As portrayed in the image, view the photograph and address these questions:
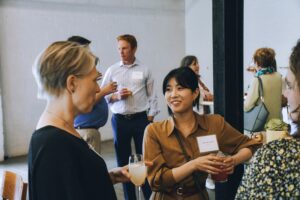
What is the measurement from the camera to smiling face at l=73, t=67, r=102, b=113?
4.16 ft

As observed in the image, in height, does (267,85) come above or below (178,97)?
below

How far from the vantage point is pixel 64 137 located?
120 centimetres

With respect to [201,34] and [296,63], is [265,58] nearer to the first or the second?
[296,63]

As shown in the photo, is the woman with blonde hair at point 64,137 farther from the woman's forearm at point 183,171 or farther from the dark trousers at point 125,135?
the dark trousers at point 125,135

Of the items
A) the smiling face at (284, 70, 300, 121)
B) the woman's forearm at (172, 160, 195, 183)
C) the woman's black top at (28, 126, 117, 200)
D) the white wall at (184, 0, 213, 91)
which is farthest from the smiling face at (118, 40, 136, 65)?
the white wall at (184, 0, 213, 91)

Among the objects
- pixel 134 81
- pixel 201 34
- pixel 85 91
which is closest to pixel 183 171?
pixel 85 91

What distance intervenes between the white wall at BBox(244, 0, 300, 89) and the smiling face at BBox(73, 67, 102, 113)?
500 cm

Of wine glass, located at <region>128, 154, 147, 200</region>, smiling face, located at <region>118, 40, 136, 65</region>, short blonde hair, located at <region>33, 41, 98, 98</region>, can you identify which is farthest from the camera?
smiling face, located at <region>118, 40, 136, 65</region>

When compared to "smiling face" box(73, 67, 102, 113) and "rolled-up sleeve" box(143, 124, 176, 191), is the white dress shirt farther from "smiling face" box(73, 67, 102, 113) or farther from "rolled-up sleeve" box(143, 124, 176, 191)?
"smiling face" box(73, 67, 102, 113)

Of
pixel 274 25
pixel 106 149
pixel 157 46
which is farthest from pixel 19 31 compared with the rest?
pixel 274 25

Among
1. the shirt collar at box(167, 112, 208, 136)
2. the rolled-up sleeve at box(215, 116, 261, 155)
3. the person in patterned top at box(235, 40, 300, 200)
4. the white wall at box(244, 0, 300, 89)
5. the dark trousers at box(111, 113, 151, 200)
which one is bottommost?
the dark trousers at box(111, 113, 151, 200)

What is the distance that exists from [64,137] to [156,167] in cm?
76

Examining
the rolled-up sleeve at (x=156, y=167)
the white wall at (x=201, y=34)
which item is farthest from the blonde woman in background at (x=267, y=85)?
the white wall at (x=201, y=34)

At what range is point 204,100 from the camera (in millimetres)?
5098
